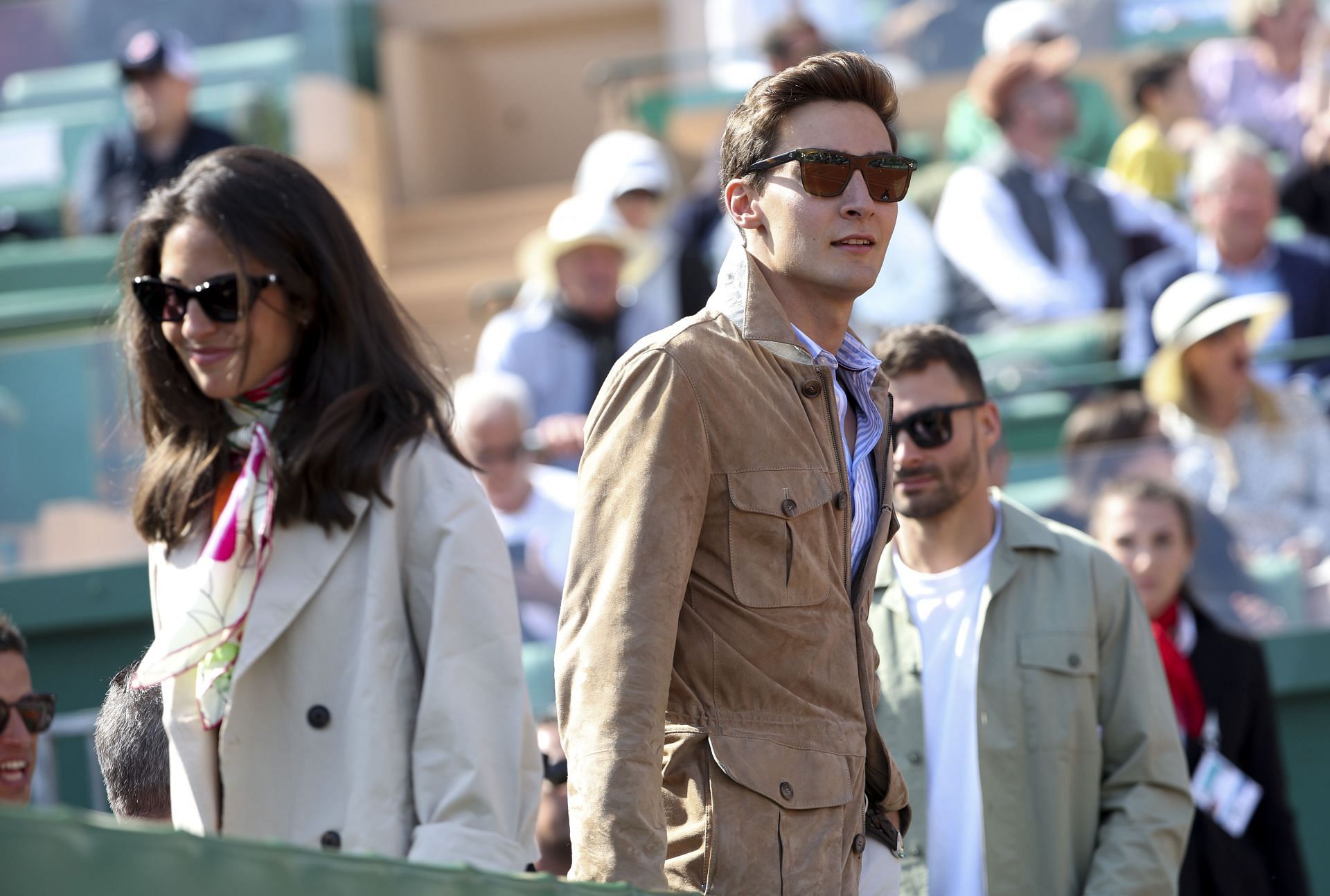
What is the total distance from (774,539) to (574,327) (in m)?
4.70

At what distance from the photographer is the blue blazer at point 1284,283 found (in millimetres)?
7035

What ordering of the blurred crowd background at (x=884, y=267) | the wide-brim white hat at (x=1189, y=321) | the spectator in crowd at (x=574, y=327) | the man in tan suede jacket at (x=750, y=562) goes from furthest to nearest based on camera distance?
the spectator in crowd at (x=574, y=327)
the wide-brim white hat at (x=1189, y=321)
the blurred crowd background at (x=884, y=267)
the man in tan suede jacket at (x=750, y=562)

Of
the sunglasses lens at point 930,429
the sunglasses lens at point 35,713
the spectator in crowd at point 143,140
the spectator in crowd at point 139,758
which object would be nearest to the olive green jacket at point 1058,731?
the sunglasses lens at point 930,429

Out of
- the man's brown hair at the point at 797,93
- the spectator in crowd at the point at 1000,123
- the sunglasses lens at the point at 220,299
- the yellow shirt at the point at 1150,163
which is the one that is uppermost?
the spectator in crowd at the point at 1000,123

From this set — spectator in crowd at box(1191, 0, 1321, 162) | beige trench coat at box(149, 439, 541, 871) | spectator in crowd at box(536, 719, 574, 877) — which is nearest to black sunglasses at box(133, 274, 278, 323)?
beige trench coat at box(149, 439, 541, 871)

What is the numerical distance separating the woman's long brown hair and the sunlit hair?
8.42 ft

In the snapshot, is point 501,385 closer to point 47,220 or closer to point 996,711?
point 996,711

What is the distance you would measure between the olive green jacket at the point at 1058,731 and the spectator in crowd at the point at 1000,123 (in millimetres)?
4852

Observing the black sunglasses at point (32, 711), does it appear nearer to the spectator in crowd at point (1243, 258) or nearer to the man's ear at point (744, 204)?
the man's ear at point (744, 204)

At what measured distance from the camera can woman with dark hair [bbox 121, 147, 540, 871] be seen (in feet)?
8.39

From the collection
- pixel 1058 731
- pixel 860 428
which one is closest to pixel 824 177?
pixel 860 428

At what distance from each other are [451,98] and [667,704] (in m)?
12.8

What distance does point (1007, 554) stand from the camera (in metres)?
3.54

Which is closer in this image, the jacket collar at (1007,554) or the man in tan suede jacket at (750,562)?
the man in tan suede jacket at (750,562)
